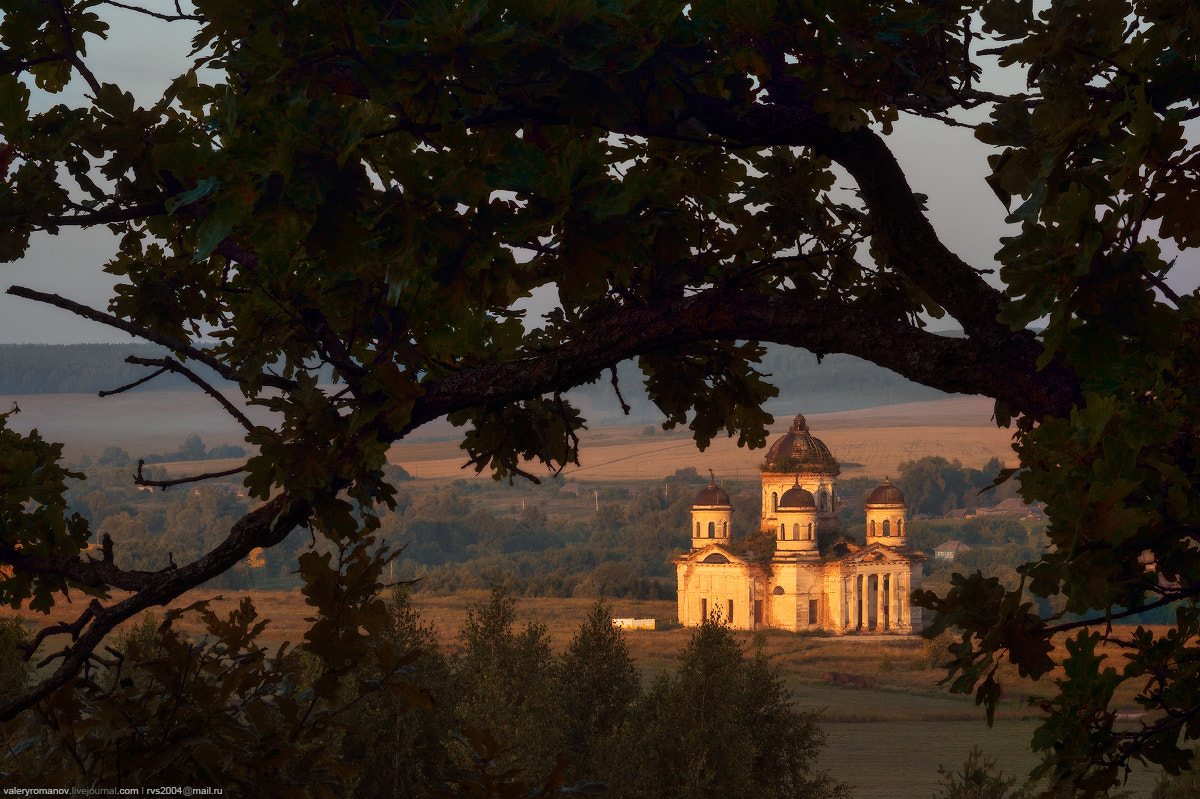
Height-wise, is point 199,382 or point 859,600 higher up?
point 199,382

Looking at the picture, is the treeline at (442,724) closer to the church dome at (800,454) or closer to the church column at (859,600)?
the church dome at (800,454)

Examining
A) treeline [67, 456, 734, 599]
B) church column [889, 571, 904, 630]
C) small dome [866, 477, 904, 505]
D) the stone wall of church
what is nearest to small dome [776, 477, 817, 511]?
small dome [866, 477, 904, 505]

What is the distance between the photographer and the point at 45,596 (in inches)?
175

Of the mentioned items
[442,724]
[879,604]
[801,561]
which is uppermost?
[801,561]

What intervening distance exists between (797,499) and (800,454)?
9.12 feet

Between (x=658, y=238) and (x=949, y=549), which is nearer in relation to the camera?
(x=658, y=238)

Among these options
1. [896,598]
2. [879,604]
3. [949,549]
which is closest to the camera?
[896,598]

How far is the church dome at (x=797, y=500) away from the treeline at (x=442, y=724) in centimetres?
3483

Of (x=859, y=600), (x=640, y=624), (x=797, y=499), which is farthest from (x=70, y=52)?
(x=640, y=624)

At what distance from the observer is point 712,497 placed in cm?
6825

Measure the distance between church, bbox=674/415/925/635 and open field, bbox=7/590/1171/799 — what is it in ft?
6.03

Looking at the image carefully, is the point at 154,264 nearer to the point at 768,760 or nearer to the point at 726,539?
the point at 768,760

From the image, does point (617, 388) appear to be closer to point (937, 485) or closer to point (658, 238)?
point (658, 238)

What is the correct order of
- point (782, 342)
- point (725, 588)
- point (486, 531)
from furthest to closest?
point (486, 531), point (725, 588), point (782, 342)
